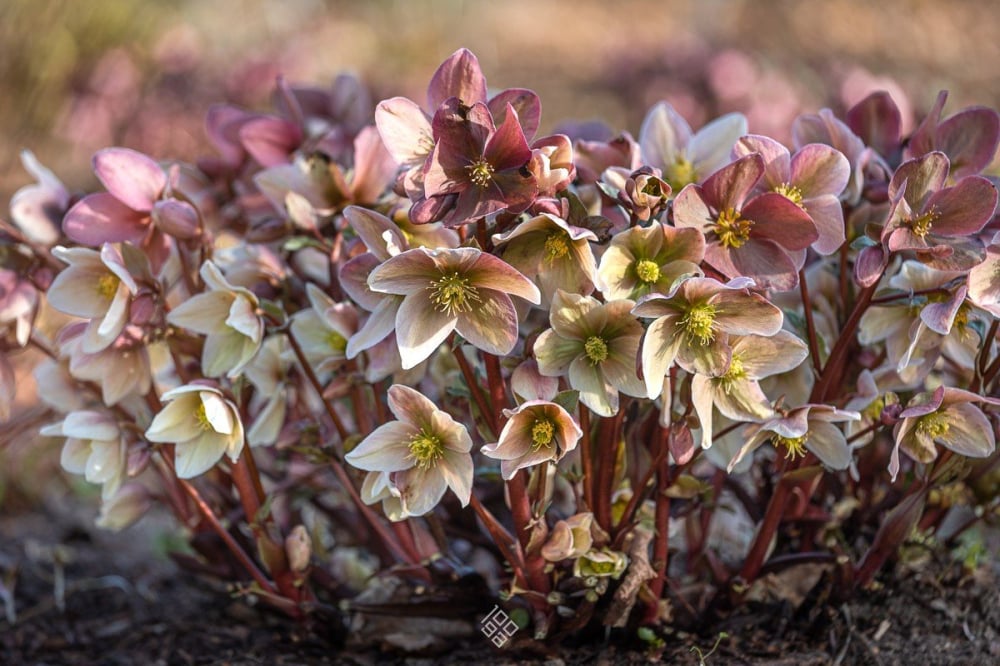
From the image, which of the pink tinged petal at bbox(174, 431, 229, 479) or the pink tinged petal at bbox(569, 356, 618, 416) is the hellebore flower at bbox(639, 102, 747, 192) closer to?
the pink tinged petal at bbox(569, 356, 618, 416)

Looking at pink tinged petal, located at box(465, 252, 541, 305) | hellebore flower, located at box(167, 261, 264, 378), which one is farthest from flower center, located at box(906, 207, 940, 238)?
hellebore flower, located at box(167, 261, 264, 378)

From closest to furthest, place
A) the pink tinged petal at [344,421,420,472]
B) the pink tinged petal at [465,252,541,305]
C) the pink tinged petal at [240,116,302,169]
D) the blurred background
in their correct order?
the pink tinged petal at [465,252,541,305] → the pink tinged petal at [344,421,420,472] → the pink tinged petal at [240,116,302,169] → the blurred background

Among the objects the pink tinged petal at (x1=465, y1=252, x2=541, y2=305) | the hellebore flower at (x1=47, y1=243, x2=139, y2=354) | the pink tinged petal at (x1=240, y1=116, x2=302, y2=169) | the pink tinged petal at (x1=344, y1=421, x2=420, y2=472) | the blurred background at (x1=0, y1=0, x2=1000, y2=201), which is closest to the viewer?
the pink tinged petal at (x1=465, y1=252, x2=541, y2=305)

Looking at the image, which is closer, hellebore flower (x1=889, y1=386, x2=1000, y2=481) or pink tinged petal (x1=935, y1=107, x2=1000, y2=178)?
hellebore flower (x1=889, y1=386, x2=1000, y2=481)

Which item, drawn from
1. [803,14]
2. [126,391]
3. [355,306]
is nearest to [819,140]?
[355,306]

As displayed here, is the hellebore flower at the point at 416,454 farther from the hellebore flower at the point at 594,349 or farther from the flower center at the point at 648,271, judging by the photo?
the flower center at the point at 648,271

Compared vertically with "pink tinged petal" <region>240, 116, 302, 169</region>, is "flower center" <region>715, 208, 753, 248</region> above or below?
below

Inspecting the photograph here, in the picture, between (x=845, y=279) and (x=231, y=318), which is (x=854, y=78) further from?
(x=231, y=318)
